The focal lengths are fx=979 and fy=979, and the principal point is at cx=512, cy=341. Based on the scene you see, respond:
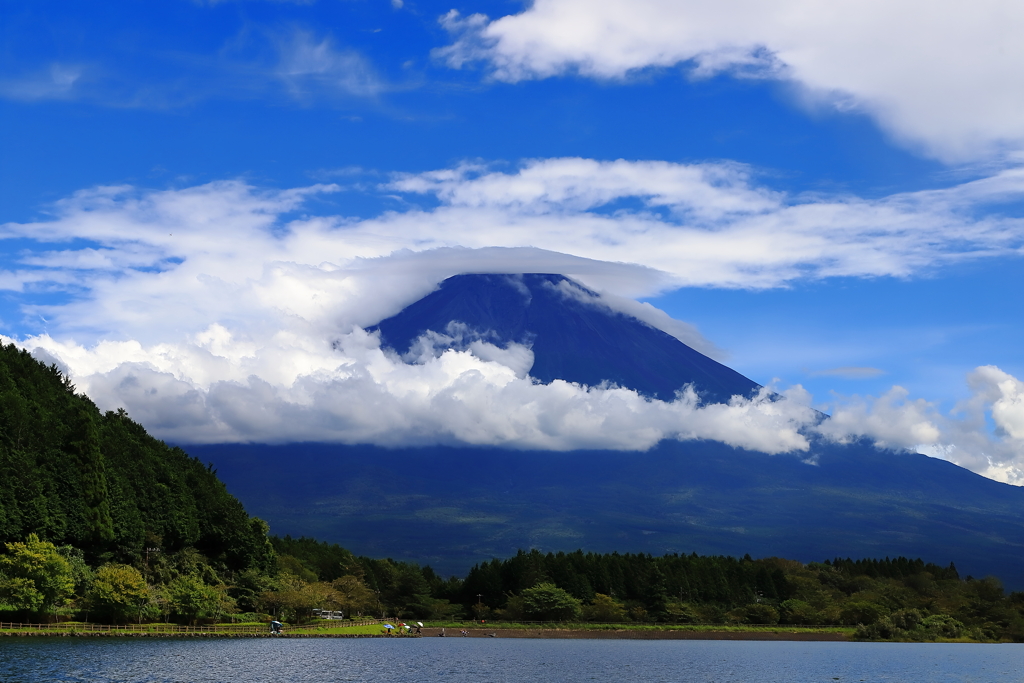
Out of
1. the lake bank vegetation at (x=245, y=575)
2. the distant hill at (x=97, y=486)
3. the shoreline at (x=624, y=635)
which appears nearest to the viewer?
the lake bank vegetation at (x=245, y=575)

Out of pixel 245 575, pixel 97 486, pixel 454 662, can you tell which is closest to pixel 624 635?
pixel 245 575

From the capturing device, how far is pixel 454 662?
7631cm

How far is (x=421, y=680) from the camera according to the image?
6053 centimetres

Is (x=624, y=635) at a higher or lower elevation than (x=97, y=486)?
lower

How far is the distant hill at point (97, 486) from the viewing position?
8762cm

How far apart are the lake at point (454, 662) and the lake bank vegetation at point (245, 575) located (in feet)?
33.4

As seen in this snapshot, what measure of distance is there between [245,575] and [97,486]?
2193 centimetres

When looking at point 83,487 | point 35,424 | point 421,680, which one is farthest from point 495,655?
point 35,424

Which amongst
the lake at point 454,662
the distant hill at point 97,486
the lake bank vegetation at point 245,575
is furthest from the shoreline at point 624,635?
the distant hill at point 97,486

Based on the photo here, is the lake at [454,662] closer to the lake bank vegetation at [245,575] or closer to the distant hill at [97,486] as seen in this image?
the lake bank vegetation at [245,575]

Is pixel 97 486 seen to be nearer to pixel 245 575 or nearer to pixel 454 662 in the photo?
pixel 245 575

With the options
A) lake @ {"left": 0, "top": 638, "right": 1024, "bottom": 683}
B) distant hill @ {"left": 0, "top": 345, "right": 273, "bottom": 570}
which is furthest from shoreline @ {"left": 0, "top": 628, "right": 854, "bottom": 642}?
distant hill @ {"left": 0, "top": 345, "right": 273, "bottom": 570}

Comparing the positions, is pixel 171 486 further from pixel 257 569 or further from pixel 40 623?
pixel 40 623

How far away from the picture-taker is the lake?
5625 cm
